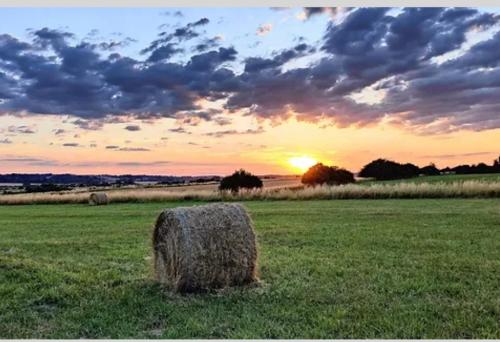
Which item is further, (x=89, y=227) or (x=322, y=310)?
(x=89, y=227)

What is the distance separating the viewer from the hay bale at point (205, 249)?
8258 millimetres

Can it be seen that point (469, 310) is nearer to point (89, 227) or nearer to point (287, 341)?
point (287, 341)

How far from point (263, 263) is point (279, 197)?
2680 centimetres

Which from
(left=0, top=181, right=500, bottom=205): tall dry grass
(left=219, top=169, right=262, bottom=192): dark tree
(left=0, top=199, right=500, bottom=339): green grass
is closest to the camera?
(left=0, top=199, right=500, bottom=339): green grass

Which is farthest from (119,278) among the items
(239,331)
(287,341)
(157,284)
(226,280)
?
(287,341)

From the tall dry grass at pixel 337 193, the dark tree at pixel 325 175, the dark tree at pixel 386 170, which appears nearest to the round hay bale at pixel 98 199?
the tall dry grass at pixel 337 193

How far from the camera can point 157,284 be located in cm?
881

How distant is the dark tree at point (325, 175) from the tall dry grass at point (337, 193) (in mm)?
22401

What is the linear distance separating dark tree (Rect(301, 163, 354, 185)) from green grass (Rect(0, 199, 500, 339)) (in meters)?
47.1

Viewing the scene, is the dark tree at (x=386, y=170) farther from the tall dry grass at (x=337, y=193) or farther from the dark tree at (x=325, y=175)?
the tall dry grass at (x=337, y=193)

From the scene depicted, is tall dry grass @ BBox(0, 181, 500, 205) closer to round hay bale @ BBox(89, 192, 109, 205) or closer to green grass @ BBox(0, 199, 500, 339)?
round hay bale @ BBox(89, 192, 109, 205)

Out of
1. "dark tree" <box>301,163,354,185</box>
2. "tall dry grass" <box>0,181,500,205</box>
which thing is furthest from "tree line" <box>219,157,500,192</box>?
"tall dry grass" <box>0,181,500,205</box>

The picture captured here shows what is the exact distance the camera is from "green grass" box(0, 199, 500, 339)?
249 inches

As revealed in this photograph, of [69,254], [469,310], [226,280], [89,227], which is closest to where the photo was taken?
[469,310]
